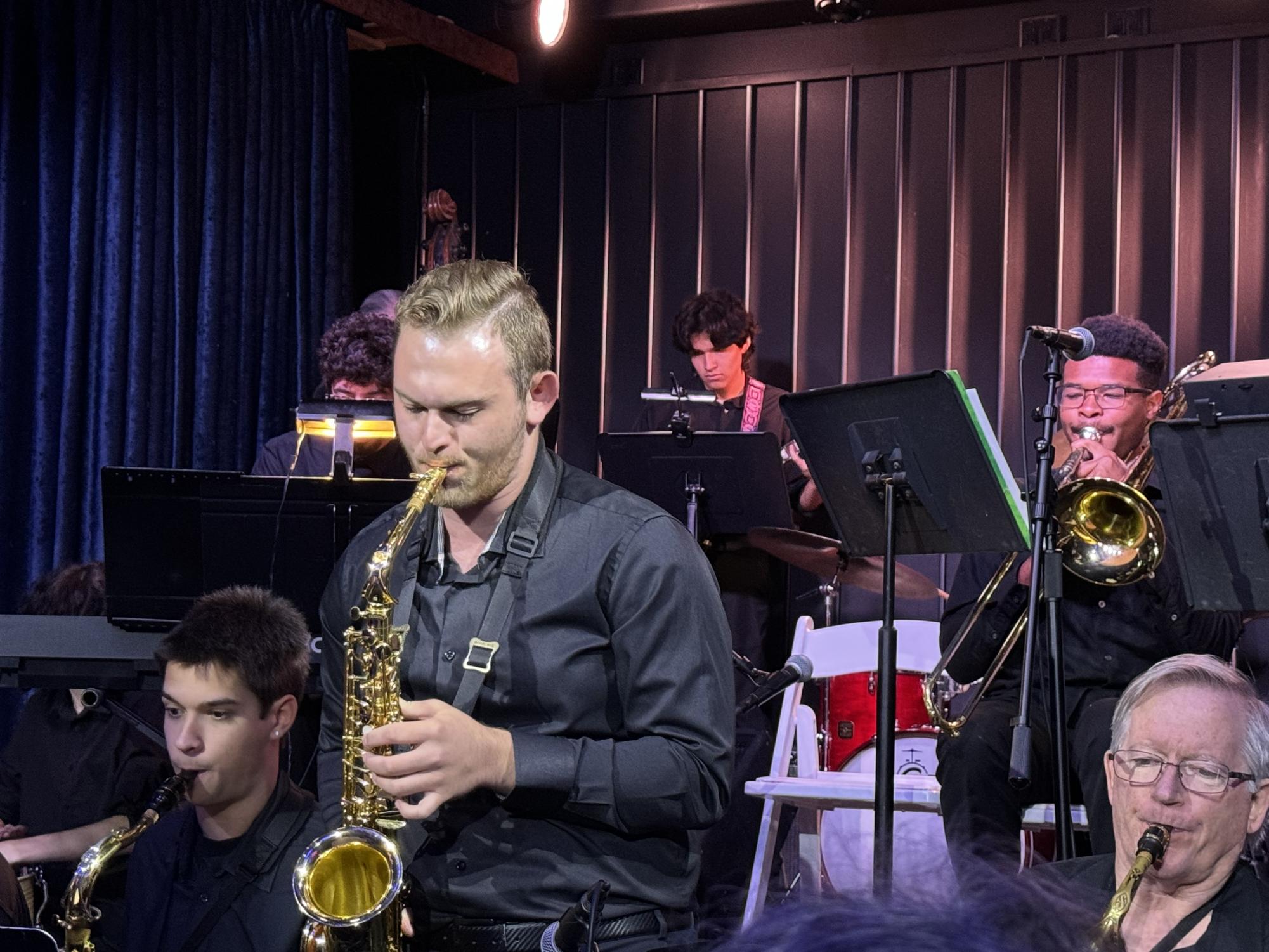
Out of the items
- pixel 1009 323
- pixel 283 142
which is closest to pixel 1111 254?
pixel 1009 323

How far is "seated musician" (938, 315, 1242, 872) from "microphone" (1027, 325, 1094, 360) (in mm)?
427

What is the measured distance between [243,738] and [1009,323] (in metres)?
4.20

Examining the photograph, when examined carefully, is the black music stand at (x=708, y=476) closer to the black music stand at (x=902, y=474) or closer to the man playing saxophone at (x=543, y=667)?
the black music stand at (x=902, y=474)

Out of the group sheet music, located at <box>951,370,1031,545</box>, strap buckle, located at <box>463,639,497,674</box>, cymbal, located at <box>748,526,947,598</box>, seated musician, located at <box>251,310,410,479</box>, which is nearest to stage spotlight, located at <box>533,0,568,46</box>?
seated musician, located at <box>251,310,410,479</box>

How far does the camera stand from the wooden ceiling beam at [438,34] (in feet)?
21.5

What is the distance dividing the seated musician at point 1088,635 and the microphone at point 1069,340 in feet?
1.40

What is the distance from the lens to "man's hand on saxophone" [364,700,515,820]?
1827mm

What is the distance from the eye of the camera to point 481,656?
2064 millimetres

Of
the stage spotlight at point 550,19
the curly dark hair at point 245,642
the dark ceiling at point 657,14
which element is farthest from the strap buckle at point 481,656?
the dark ceiling at point 657,14

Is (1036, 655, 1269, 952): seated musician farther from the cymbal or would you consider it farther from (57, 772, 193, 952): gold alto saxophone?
the cymbal

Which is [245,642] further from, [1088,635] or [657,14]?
[657,14]

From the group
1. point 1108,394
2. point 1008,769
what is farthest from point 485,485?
point 1108,394

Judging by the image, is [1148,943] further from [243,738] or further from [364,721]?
[243,738]

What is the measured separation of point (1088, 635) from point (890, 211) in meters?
3.08
